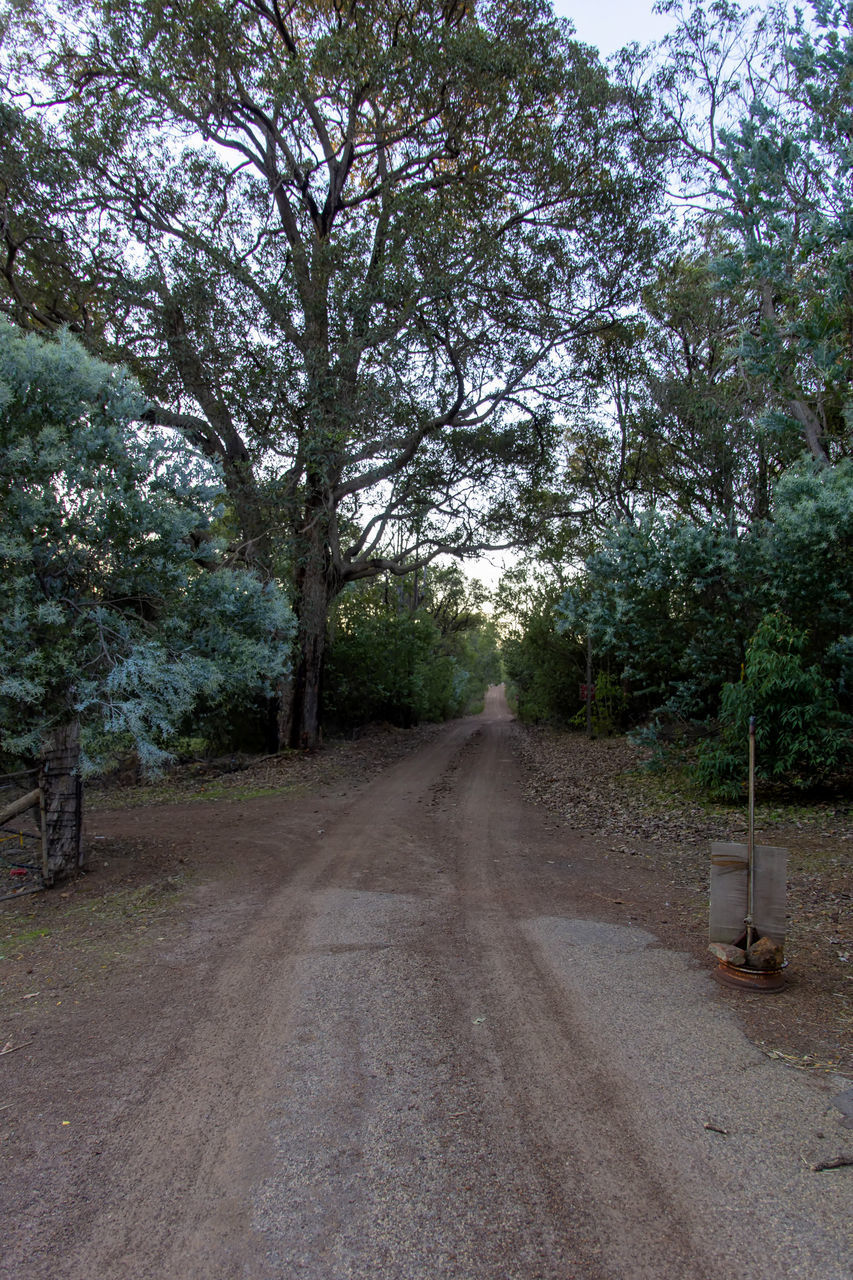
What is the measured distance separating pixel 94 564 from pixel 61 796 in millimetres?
2351

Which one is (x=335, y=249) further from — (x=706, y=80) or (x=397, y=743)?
(x=397, y=743)

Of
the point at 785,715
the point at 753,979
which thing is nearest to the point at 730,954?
the point at 753,979

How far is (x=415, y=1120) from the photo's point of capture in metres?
3.24

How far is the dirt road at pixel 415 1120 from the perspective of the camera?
2502 millimetres

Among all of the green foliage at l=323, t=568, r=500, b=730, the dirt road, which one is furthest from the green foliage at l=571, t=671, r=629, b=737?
the dirt road

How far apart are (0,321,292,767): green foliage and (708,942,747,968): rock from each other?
4.71m

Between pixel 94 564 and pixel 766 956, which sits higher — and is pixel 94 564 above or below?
above

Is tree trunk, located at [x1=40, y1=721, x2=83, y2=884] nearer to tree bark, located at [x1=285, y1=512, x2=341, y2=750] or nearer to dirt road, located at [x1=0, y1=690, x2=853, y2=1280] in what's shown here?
dirt road, located at [x1=0, y1=690, x2=853, y2=1280]

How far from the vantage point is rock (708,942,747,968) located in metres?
4.75

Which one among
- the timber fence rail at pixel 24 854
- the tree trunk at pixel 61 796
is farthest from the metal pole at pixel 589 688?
the tree trunk at pixel 61 796

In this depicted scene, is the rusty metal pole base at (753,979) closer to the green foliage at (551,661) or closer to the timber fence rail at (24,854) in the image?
the timber fence rail at (24,854)

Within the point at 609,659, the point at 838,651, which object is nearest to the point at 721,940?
the point at 838,651

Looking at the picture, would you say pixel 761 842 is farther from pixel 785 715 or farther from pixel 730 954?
pixel 730 954

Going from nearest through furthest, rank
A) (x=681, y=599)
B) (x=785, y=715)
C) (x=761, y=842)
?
1. (x=761, y=842)
2. (x=785, y=715)
3. (x=681, y=599)
